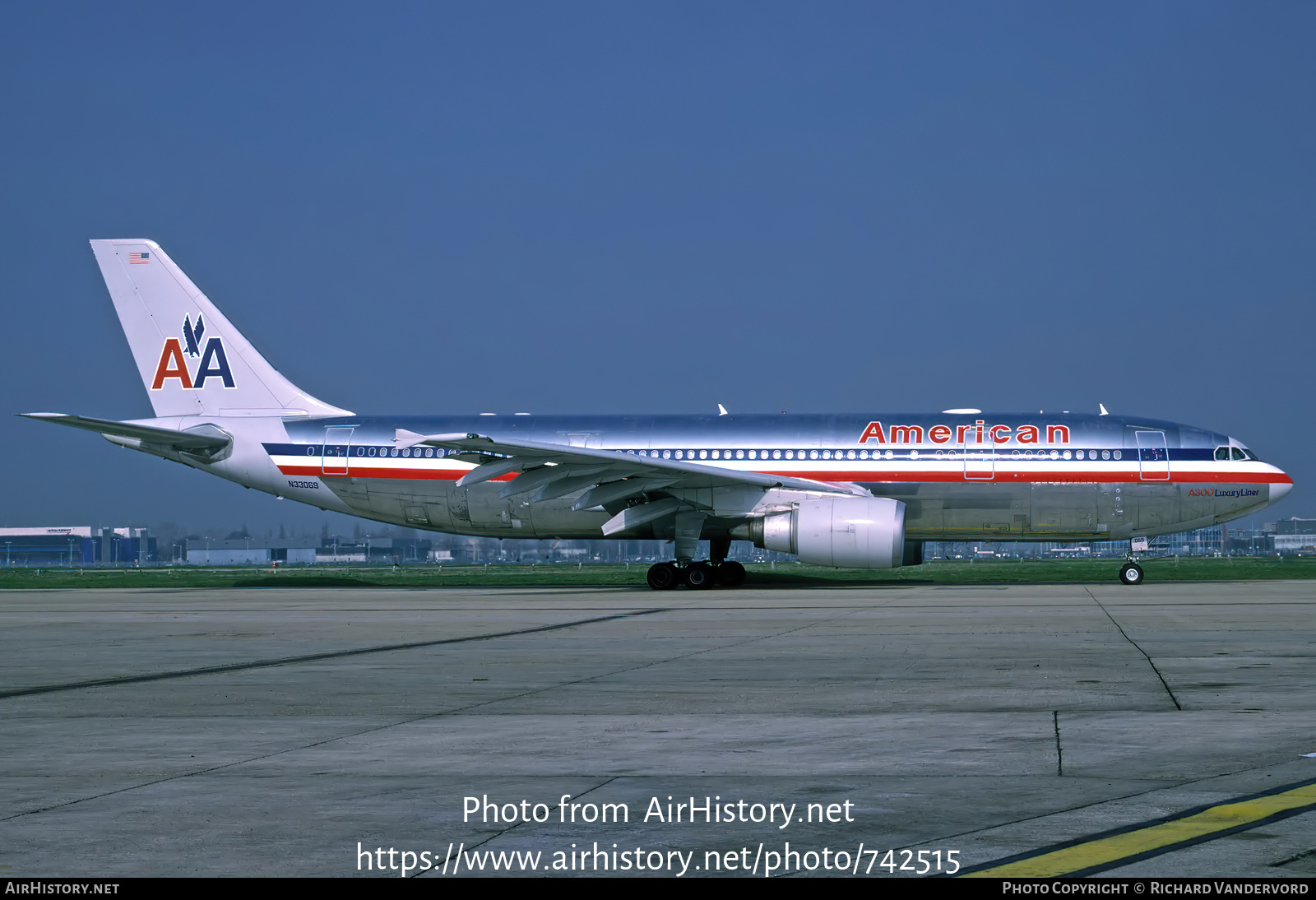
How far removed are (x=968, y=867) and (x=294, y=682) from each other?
7194 mm

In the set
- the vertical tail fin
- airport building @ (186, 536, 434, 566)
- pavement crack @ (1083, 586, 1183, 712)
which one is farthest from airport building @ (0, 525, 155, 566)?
pavement crack @ (1083, 586, 1183, 712)

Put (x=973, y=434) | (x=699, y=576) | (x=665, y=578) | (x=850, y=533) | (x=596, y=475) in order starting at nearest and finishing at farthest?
(x=850, y=533) → (x=596, y=475) → (x=973, y=434) → (x=665, y=578) → (x=699, y=576)

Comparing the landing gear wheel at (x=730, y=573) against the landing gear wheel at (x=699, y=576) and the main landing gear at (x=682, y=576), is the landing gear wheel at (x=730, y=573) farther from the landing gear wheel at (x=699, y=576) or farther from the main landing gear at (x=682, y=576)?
the landing gear wheel at (x=699, y=576)

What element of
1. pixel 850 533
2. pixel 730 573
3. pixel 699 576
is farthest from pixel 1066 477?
pixel 699 576

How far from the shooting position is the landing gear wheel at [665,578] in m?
26.4

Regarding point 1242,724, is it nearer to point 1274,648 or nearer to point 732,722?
point 732,722

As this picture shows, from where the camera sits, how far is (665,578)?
1041 inches

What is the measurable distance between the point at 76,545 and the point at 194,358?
437 ft

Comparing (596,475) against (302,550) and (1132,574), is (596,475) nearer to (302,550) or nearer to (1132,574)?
(1132,574)

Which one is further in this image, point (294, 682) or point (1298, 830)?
point (294, 682)

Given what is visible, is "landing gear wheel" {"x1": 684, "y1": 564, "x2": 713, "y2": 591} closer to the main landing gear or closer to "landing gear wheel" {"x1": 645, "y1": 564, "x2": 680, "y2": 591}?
the main landing gear

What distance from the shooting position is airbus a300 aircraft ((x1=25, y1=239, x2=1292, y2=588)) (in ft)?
82.3
